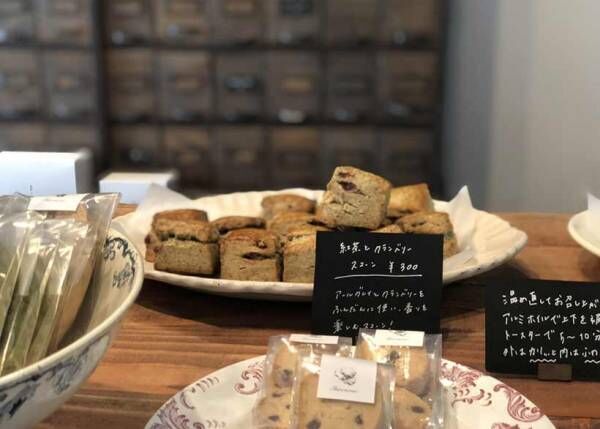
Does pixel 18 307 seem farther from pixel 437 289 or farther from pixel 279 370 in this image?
pixel 437 289

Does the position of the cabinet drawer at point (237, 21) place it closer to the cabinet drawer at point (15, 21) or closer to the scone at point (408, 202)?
the cabinet drawer at point (15, 21)

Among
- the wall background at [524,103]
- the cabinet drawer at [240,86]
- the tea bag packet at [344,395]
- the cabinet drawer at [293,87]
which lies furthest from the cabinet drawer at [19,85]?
the tea bag packet at [344,395]

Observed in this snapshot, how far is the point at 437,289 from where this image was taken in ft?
2.76

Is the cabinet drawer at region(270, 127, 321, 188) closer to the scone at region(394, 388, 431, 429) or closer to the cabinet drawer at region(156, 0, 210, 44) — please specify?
the cabinet drawer at region(156, 0, 210, 44)

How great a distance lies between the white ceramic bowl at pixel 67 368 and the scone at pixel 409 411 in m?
0.26

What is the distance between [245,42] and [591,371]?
233cm

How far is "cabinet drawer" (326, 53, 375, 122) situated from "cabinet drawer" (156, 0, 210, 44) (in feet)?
1.67

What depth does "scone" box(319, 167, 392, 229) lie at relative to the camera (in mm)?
1062

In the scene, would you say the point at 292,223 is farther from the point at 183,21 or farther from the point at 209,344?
the point at 183,21

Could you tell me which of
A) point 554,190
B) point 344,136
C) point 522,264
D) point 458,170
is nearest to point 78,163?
point 522,264

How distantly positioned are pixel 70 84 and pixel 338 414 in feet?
8.47

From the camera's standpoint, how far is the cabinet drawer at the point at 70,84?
2.92m

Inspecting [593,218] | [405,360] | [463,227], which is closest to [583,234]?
[593,218]

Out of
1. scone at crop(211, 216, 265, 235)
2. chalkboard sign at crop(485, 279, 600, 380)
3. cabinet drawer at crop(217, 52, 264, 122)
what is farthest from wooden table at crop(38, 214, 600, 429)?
cabinet drawer at crop(217, 52, 264, 122)
